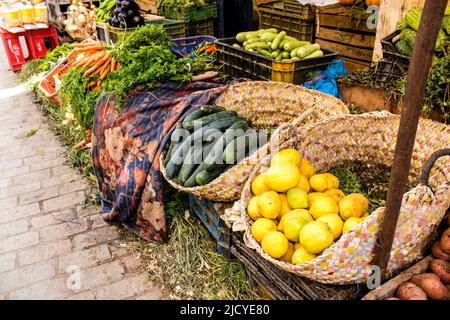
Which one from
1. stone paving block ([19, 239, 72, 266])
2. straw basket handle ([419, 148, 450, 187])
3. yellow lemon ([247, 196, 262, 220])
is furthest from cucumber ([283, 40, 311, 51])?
stone paving block ([19, 239, 72, 266])

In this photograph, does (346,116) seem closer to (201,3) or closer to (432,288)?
(432,288)

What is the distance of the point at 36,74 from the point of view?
7.56 metres

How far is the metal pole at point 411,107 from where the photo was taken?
1.25m

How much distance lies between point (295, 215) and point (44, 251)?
2367mm

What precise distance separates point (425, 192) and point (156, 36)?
3583mm

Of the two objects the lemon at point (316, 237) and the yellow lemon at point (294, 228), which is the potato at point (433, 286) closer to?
the lemon at point (316, 237)

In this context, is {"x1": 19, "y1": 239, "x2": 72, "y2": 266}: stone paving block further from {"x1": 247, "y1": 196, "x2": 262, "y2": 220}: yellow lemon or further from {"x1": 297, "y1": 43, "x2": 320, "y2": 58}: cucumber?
{"x1": 297, "y1": 43, "x2": 320, "y2": 58}: cucumber

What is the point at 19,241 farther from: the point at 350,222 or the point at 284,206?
the point at 350,222

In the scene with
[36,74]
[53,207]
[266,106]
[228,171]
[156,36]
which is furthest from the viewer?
[36,74]

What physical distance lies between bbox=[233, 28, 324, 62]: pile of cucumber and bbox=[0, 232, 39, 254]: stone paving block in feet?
9.63

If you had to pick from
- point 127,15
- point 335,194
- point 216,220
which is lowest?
point 216,220

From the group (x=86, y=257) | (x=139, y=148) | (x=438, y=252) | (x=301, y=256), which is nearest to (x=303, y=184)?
(x=301, y=256)

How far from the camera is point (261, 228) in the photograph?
6.97ft
